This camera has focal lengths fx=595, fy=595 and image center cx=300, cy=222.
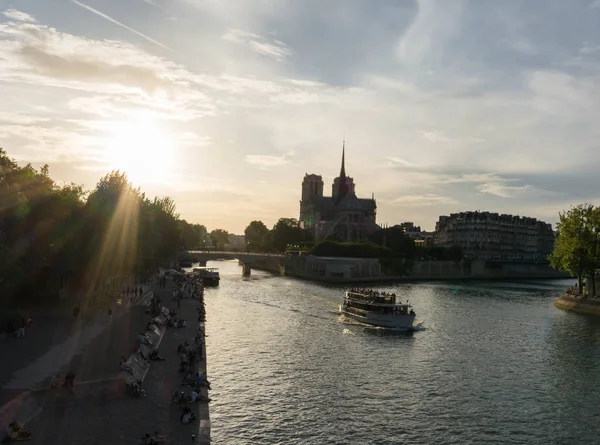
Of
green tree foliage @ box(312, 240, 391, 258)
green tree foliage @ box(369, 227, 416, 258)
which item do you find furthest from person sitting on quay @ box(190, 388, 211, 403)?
green tree foliage @ box(369, 227, 416, 258)

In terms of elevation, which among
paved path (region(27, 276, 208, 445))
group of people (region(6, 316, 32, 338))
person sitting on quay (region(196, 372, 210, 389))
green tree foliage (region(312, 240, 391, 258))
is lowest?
paved path (region(27, 276, 208, 445))

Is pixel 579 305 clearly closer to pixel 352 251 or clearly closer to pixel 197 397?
pixel 197 397

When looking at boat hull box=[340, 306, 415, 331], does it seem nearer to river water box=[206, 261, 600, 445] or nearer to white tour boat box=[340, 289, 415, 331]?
white tour boat box=[340, 289, 415, 331]

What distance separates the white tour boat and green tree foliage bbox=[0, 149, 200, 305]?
25.0 metres

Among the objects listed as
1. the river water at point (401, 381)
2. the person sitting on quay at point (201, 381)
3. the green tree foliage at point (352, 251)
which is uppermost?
the green tree foliage at point (352, 251)

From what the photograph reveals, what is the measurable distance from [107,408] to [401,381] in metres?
18.6

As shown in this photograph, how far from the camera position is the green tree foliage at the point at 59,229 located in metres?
47.8

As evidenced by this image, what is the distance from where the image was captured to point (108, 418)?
80.8 feet

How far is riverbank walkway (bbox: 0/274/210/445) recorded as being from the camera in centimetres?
2294

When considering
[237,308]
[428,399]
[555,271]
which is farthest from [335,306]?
[555,271]

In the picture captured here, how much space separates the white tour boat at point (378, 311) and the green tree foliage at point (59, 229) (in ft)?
81.9

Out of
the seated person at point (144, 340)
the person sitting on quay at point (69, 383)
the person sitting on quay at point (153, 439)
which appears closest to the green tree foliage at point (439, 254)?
the seated person at point (144, 340)

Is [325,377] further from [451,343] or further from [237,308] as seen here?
[237,308]

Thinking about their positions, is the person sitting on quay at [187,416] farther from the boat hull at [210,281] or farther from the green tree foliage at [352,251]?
the green tree foliage at [352,251]
